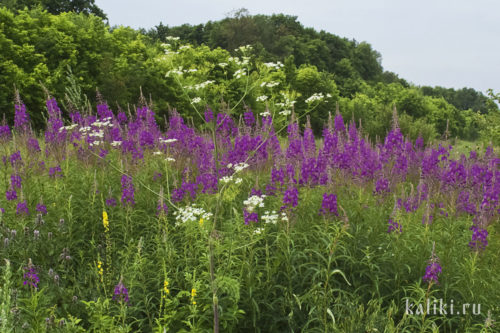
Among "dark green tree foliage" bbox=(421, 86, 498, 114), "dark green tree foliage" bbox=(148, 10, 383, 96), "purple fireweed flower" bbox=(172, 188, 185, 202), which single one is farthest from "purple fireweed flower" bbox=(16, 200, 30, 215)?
"dark green tree foliage" bbox=(421, 86, 498, 114)

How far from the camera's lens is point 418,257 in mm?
4359

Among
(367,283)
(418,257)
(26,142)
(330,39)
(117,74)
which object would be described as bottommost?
(367,283)

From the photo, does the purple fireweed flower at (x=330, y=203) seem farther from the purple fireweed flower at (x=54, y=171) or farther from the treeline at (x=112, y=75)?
the purple fireweed flower at (x=54, y=171)

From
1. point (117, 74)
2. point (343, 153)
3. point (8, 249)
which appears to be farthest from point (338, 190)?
point (117, 74)

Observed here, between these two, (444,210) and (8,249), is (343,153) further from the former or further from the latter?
(8,249)

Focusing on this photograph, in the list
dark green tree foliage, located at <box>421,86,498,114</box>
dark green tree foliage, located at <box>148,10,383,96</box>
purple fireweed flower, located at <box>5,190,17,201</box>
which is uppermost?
dark green tree foliage, located at <box>148,10,383,96</box>

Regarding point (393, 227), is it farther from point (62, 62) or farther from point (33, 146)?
point (62, 62)

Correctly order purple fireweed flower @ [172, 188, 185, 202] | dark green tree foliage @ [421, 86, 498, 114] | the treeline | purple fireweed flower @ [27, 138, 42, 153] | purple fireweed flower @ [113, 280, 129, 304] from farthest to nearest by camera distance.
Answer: dark green tree foliage @ [421, 86, 498, 114]
the treeline
purple fireweed flower @ [27, 138, 42, 153]
purple fireweed flower @ [172, 188, 185, 202]
purple fireweed flower @ [113, 280, 129, 304]

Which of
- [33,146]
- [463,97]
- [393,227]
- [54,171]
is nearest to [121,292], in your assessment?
[393,227]

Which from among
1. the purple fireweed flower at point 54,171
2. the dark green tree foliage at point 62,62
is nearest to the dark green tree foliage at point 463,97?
the dark green tree foliage at point 62,62

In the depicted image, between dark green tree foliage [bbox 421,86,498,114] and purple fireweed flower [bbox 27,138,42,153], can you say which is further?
dark green tree foliage [bbox 421,86,498,114]

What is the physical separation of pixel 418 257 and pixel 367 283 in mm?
606

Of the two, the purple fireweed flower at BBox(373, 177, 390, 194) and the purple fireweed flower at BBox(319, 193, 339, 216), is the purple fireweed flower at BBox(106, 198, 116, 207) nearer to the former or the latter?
the purple fireweed flower at BBox(319, 193, 339, 216)

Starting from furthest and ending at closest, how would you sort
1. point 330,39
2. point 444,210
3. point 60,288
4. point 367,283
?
1. point 330,39
2. point 444,210
3. point 367,283
4. point 60,288
